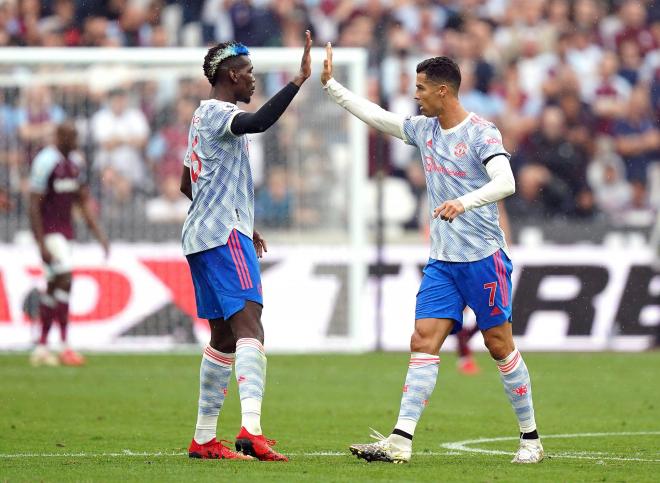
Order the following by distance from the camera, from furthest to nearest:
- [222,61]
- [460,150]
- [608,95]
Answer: [608,95] < [222,61] < [460,150]

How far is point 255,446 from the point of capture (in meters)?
8.26

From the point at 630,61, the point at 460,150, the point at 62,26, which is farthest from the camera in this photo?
the point at 630,61

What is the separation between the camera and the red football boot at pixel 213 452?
8633 mm

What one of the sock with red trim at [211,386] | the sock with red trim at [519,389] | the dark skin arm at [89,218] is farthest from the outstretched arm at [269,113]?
the dark skin arm at [89,218]

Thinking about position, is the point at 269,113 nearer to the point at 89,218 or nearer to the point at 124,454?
the point at 124,454

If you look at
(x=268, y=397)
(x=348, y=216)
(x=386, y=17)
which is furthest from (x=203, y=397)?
(x=386, y=17)

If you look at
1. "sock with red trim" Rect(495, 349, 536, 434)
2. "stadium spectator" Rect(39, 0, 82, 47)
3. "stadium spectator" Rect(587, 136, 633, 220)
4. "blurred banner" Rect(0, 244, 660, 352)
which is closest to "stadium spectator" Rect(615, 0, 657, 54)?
"stadium spectator" Rect(587, 136, 633, 220)

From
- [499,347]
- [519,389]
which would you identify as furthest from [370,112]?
[519,389]

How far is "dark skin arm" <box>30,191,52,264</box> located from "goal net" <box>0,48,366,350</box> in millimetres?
1669

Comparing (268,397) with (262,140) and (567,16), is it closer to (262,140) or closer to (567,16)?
(262,140)

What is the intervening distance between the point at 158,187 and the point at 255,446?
1071 centimetres

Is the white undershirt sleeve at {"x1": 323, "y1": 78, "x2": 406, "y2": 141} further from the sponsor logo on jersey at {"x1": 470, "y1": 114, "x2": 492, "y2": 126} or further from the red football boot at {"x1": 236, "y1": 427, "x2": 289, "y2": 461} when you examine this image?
the red football boot at {"x1": 236, "y1": 427, "x2": 289, "y2": 461}

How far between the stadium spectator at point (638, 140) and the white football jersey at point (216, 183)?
12.9 meters

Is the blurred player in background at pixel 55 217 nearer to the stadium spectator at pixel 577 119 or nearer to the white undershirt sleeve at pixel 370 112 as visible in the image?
the stadium spectator at pixel 577 119
